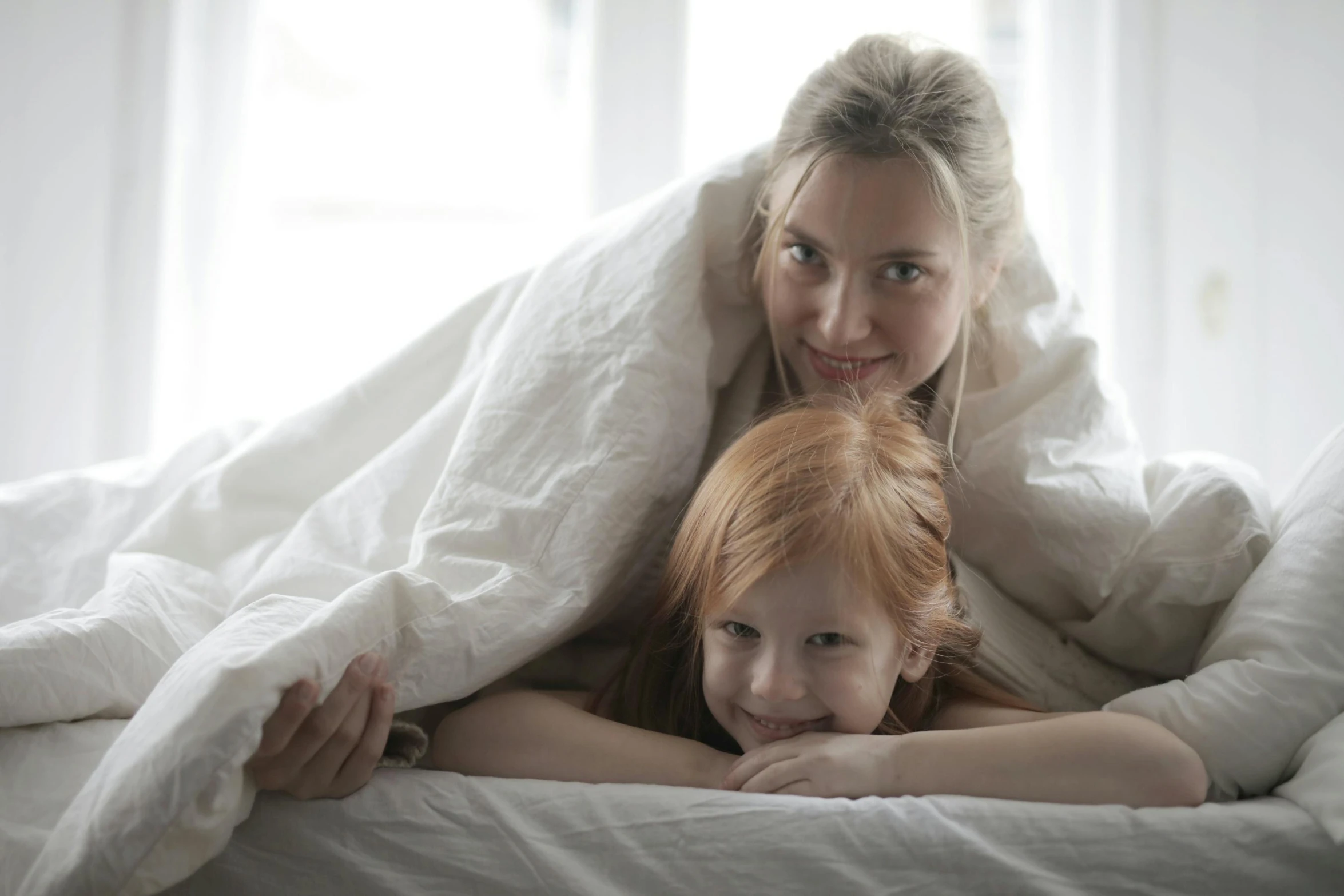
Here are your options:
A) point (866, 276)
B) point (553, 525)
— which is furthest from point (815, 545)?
point (866, 276)

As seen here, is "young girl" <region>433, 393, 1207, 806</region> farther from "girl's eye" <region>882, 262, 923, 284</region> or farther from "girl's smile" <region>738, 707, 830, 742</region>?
"girl's eye" <region>882, 262, 923, 284</region>

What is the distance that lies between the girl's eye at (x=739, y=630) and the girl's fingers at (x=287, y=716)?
260 millimetres

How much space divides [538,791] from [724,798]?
0.10 m

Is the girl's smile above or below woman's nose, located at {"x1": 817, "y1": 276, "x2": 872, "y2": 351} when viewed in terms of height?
below

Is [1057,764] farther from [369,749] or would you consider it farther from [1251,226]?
[1251,226]

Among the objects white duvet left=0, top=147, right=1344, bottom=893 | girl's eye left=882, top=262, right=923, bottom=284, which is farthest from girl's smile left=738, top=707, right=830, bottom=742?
girl's eye left=882, top=262, right=923, bottom=284

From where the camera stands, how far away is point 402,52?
155 cm

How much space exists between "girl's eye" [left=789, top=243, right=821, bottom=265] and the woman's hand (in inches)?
18.4

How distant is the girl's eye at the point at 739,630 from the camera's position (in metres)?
0.70

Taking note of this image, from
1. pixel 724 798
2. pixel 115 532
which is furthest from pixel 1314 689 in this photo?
pixel 115 532

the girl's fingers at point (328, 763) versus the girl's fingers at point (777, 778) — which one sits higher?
the girl's fingers at point (328, 763)

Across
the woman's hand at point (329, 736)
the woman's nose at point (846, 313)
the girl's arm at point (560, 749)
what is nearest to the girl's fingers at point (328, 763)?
the woman's hand at point (329, 736)

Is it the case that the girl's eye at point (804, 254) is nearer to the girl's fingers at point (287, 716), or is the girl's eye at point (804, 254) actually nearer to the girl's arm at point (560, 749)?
the girl's arm at point (560, 749)

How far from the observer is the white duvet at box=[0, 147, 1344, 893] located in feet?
2.13
